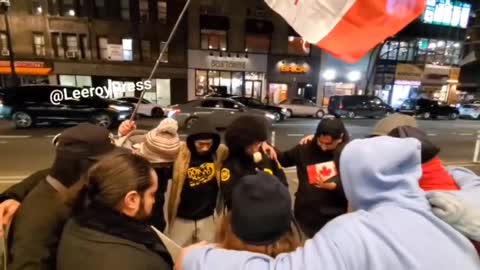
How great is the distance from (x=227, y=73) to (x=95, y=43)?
9.88 metres

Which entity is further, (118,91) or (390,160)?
(118,91)

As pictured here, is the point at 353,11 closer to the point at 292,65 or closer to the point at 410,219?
the point at 410,219

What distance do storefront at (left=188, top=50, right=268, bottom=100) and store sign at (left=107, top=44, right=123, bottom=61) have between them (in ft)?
16.3

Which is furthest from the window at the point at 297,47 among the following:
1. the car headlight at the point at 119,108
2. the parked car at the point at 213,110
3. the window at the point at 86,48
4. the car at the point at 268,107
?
the car headlight at the point at 119,108

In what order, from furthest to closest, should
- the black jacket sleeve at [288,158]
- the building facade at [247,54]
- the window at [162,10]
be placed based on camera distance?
the building facade at [247,54] < the window at [162,10] < the black jacket sleeve at [288,158]

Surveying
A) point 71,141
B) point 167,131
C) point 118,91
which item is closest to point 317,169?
point 167,131

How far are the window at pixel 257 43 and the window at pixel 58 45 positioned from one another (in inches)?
529

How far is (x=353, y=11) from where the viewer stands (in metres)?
2.66

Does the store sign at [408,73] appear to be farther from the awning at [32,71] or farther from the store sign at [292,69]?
the awning at [32,71]

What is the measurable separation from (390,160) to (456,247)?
333mm

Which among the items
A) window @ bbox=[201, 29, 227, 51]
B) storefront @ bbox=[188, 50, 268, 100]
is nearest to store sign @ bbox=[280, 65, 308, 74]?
storefront @ bbox=[188, 50, 268, 100]

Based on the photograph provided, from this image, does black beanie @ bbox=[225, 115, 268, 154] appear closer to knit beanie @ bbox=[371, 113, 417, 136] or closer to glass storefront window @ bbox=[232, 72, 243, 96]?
knit beanie @ bbox=[371, 113, 417, 136]

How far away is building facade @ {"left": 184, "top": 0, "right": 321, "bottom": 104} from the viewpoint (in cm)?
A: 2384

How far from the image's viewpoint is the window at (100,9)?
22062 millimetres
